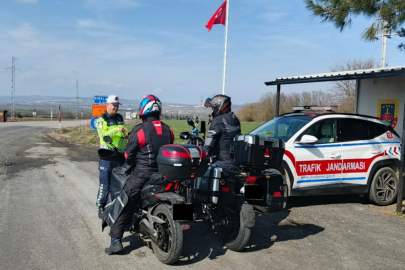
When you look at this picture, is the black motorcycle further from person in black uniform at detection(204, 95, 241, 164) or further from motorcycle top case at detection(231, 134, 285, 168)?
person in black uniform at detection(204, 95, 241, 164)

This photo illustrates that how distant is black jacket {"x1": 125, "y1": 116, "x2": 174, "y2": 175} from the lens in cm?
463

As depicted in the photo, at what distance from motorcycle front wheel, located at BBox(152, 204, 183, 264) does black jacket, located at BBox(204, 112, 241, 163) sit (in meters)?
1.52

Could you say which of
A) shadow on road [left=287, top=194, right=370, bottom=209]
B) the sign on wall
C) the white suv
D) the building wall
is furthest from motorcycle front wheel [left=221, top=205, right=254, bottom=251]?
the sign on wall

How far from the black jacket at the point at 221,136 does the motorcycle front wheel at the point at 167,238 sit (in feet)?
5.00

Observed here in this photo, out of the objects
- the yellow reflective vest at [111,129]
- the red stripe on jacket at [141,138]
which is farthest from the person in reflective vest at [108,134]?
the red stripe on jacket at [141,138]

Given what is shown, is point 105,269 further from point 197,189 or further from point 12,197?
point 12,197

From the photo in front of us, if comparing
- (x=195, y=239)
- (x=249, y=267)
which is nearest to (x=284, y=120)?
(x=195, y=239)

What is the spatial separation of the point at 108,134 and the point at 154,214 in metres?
1.95

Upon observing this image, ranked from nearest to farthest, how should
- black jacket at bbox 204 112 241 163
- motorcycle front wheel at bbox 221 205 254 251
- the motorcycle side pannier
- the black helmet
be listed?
1. motorcycle front wheel at bbox 221 205 254 251
2. the motorcycle side pannier
3. black jacket at bbox 204 112 241 163
4. the black helmet

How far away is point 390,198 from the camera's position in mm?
7785

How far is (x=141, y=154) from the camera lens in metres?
4.69

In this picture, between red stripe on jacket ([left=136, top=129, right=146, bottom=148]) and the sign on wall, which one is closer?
red stripe on jacket ([left=136, top=129, right=146, bottom=148])

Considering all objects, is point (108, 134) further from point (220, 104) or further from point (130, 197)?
point (220, 104)

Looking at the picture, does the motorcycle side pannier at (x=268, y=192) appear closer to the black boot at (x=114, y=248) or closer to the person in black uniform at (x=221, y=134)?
the person in black uniform at (x=221, y=134)
